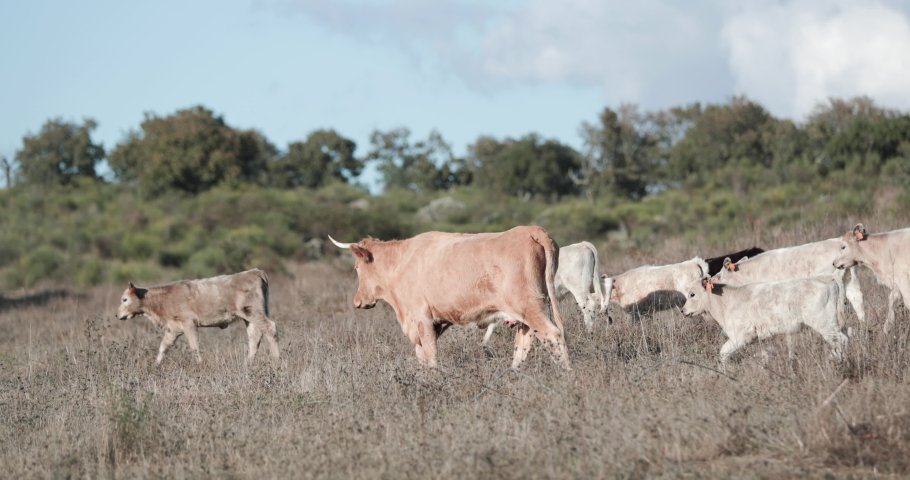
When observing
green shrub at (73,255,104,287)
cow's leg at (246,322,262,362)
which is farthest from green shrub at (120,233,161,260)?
cow's leg at (246,322,262,362)

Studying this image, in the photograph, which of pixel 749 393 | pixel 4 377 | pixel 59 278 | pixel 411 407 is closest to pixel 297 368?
pixel 411 407

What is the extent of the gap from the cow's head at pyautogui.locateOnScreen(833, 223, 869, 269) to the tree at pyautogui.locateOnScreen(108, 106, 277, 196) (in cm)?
4494

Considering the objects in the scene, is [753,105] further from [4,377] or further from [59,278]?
[4,377]

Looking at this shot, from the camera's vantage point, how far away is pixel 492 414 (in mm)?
6719

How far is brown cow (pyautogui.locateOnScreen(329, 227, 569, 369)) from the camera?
26.3 feet

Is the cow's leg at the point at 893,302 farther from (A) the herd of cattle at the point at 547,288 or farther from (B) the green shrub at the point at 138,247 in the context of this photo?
(B) the green shrub at the point at 138,247

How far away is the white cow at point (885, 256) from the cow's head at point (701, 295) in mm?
2176

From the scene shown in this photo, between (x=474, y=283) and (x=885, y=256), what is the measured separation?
5.36 metres

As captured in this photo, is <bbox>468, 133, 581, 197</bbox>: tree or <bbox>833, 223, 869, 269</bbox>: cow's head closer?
<bbox>833, 223, 869, 269</bbox>: cow's head

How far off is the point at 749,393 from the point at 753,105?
2386 inches

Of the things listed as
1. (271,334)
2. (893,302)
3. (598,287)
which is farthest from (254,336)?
(893,302)

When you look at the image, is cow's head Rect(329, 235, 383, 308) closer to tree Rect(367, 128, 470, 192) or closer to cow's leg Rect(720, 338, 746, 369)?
cow's leg Rect(720, 338, 746, 369)

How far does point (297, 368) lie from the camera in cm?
942

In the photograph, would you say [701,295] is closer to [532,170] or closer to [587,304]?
[587,304]
